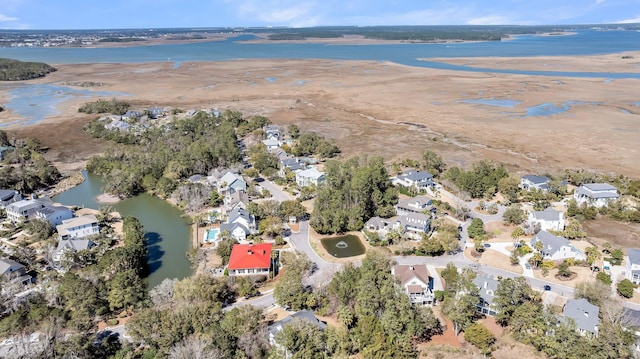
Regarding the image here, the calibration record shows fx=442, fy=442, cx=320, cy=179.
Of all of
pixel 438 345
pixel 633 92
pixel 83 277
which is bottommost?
pixel 438 345

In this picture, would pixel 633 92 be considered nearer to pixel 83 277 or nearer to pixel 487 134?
pixel 487 134

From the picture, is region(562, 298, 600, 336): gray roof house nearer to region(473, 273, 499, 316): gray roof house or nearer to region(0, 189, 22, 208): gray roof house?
region(473, 273, 499, 316): gray roof house

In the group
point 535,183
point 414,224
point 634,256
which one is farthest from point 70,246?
point 535,183

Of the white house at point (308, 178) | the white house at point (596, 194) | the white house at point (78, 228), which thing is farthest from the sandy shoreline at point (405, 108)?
the white house at point (78, 228)

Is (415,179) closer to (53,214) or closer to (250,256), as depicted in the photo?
(250,256)

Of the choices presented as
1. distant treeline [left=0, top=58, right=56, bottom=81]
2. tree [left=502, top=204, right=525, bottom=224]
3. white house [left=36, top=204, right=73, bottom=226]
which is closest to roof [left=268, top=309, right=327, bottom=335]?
tree [left=502, top=204, right=525, bottom=224]

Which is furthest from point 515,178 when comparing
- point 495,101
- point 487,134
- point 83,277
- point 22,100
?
point 22,100
